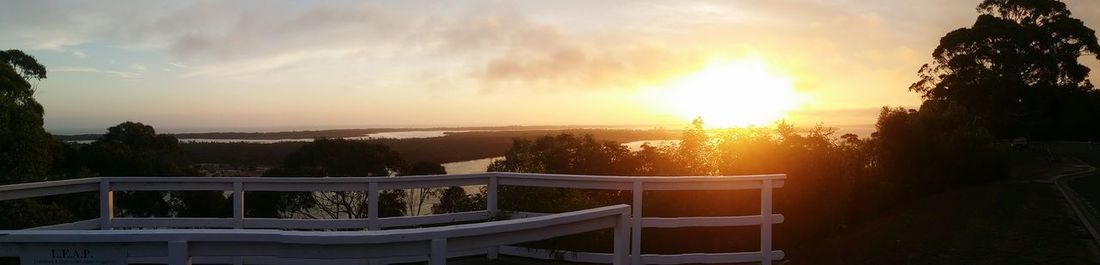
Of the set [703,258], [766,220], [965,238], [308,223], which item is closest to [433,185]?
[308,223]

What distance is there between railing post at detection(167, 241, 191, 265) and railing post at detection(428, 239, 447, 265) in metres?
1.06

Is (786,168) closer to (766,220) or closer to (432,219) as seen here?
(766,220)

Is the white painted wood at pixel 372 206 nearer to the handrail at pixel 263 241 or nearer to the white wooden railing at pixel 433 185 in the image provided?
the white wooden railing at pixel 433 185

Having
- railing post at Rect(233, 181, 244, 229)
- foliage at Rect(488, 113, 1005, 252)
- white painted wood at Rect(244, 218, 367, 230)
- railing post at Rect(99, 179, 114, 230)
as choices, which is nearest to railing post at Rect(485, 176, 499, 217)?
foliage at Rect(488, 113, 1005, 252)

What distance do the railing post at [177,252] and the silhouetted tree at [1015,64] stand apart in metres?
39.7

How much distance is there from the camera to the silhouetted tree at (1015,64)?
36906 millimetres

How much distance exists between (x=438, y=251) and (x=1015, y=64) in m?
42.5

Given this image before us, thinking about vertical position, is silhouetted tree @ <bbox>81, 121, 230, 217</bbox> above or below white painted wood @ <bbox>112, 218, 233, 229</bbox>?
below

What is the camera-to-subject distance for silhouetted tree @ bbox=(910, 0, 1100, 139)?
36906mm

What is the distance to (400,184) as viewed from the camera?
6.75m

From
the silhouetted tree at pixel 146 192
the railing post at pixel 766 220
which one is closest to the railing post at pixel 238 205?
the railing post at pixel 766 220

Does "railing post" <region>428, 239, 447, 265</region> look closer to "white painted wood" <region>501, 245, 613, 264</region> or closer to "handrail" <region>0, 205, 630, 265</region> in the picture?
"handrail" <region>0, 205, 630, 265</region>

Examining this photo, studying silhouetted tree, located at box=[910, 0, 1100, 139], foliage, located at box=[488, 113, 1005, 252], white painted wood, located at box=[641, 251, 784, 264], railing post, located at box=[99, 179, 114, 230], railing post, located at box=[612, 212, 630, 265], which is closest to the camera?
railing post, located at box=[612, 212, 630, 265]

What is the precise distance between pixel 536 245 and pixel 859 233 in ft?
21.3
